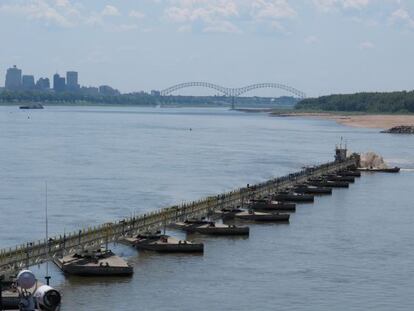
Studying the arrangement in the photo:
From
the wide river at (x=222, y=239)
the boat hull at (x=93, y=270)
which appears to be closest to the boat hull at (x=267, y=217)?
the wide river at (x=222, y=239)

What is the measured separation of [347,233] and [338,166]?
1775 inches

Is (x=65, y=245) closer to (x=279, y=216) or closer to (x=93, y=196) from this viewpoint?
(x=279, y=216)

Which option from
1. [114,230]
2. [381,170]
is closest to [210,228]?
[114,230]

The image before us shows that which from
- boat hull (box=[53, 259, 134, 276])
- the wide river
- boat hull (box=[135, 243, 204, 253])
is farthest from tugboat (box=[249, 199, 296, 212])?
boat hull (box=[53, 259, 134, 276])

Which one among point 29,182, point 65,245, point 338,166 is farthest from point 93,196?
point 338,166

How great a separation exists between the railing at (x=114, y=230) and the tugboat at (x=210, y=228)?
62cm

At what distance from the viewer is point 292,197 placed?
275ft

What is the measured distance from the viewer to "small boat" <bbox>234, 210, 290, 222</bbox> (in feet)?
233

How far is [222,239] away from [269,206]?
1436cm

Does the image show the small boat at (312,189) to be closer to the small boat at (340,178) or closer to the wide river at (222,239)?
the wide river at (222,239)

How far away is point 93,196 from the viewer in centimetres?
8062

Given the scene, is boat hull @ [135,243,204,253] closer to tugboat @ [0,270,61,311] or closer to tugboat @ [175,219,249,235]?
tugboat @ [175,219,249,235]

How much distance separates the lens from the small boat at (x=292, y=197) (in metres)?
82.5

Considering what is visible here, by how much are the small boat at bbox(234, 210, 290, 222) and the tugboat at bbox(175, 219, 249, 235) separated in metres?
6.07
